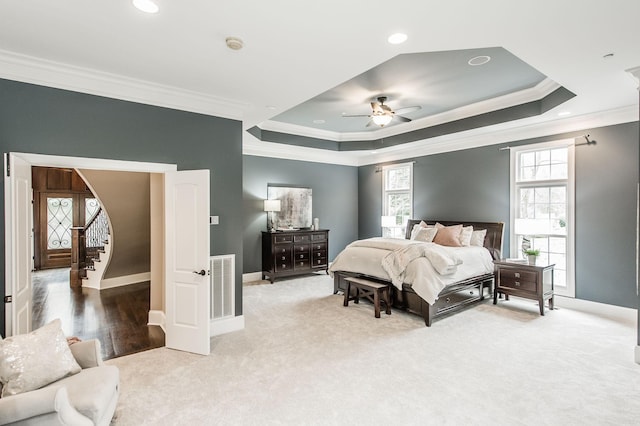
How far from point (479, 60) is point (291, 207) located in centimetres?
473

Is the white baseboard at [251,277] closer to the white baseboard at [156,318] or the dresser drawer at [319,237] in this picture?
the dresser drawer at [319,237]

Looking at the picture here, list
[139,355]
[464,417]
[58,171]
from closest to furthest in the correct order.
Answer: [464,417] → [139,355] → [58,171]

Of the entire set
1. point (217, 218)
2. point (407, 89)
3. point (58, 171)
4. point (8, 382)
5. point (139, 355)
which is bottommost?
point (139, 355)

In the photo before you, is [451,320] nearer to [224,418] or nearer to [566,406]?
[566,406]

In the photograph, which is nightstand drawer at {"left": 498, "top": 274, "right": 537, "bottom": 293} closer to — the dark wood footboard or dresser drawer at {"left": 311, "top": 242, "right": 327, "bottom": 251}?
the dark wood footboard

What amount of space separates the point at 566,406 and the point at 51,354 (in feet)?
12.3

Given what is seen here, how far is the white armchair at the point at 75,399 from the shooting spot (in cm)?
161

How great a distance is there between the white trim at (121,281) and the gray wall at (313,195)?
233 centimetres

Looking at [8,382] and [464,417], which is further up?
[8,382]

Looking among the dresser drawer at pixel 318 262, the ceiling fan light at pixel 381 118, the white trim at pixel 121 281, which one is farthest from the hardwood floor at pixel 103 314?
the ceiling fan light at pixel 381 118

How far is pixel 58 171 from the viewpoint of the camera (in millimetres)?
8469

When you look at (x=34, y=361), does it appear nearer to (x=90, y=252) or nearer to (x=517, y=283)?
(x=517, y=283)

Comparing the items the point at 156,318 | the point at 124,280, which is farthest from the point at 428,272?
the point at 124,280

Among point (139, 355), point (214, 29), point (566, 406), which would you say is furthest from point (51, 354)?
point (566, 406)
